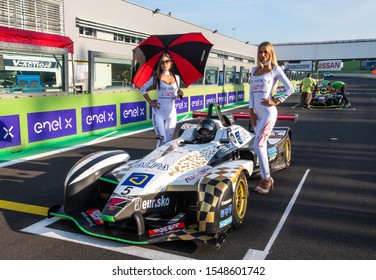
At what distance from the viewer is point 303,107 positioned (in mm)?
18391

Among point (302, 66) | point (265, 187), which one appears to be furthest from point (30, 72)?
point (302, 66)

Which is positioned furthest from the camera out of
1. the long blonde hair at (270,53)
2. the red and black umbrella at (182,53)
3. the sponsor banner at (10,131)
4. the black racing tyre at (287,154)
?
the sponsor banner at (10,131)

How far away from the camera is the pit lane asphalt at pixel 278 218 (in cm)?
322

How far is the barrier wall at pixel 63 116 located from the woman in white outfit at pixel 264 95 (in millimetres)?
5477

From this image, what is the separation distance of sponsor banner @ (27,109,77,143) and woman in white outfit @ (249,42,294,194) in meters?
5.52

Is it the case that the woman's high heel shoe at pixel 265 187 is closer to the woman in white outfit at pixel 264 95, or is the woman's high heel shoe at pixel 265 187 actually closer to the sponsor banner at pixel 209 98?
the woman in white outfit at pixel 264 95

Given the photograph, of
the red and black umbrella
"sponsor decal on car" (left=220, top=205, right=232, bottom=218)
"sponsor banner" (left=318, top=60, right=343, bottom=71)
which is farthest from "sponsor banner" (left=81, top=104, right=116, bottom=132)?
"sponsor banner" (left=318, top=60, right=343, bottom=71)

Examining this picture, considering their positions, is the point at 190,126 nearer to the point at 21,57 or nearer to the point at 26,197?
the point at 26,197

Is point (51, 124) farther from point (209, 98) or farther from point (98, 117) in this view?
point (209, 98)

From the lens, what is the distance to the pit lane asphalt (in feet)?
10.6

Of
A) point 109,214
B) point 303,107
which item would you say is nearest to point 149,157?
point 109,214

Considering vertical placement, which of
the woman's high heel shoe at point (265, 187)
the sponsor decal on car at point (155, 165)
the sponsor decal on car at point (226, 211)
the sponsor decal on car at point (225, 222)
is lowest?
the woman's high heel shoe at point (265, 187)

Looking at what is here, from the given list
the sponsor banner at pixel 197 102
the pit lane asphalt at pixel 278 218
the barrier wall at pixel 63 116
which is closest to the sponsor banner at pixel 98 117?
the barrier wall at pixel 63 116
